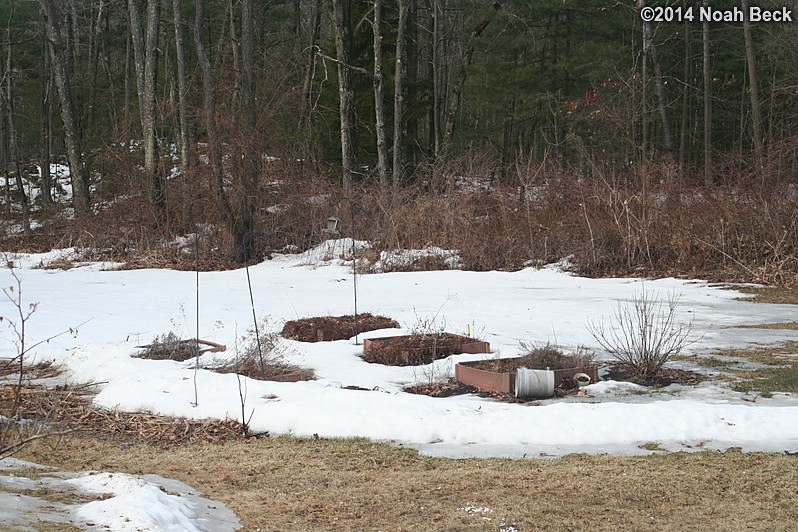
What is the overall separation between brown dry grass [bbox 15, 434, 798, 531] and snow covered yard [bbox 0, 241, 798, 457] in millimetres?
443

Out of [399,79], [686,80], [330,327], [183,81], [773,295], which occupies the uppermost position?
[686,80]

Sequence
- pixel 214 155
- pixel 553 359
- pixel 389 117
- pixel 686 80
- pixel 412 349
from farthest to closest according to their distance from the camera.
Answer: pixel 686 80 < pixel 389 117 < pixel 214 155 < pixel 412 349 < pixel 553 359

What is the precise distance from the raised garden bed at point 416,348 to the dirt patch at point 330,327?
2.86 feet

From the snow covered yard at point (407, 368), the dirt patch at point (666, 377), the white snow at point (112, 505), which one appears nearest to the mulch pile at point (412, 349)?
the snow covered yard at point (407, 368)

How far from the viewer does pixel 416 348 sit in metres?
9.02

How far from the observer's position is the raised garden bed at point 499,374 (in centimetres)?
765

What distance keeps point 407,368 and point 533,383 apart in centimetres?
161

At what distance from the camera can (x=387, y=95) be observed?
28250 millimetres

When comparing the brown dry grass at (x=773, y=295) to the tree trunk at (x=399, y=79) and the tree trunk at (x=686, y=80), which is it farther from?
the tree trunk at (x=686, y=80)

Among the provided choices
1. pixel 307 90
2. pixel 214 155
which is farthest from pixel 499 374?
pixel 307 90

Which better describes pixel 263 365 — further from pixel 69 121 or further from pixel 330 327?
pixel 69 121

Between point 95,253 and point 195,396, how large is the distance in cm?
1469

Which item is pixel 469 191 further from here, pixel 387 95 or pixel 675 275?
pixel 387 95

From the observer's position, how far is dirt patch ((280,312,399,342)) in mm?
10078
